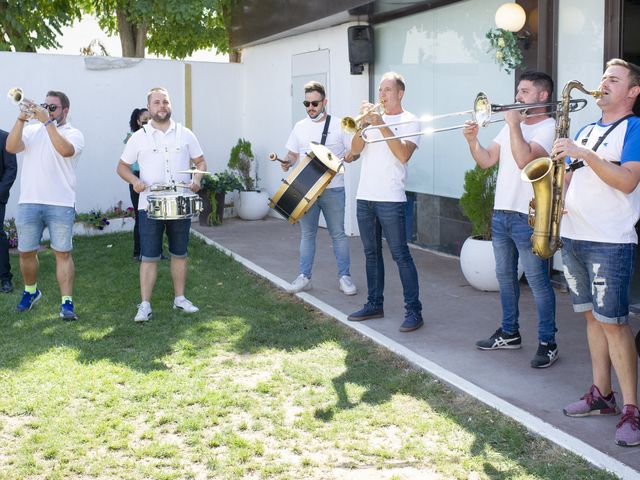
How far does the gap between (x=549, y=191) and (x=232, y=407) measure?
2.16m

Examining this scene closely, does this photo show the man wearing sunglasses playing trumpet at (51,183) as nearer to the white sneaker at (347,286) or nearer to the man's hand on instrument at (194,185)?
the man's hand on instrument at (194,185)

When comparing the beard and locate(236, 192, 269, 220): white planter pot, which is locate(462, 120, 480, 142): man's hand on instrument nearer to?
the beard

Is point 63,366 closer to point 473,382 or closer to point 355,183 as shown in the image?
point 473,382

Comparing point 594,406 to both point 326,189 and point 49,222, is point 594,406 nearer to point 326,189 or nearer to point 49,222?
point 326,189

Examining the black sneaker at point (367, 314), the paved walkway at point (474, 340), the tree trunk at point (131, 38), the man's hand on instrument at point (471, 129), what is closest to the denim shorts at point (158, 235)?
the paved walkway at point (474, 340)

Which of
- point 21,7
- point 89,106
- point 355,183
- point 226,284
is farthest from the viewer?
point 21,7

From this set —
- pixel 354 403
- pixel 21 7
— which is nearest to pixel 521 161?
pixel 354 403

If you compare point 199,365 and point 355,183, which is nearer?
point 199,365

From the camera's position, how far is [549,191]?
4.34 metres

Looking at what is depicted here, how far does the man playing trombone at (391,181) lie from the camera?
20.0ft

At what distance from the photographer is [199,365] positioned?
5.64 meters

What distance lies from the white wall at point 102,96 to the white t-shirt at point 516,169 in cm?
836

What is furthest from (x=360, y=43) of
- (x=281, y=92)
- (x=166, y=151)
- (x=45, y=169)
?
(x=45, y=169)

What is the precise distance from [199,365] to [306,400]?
1.00 m
